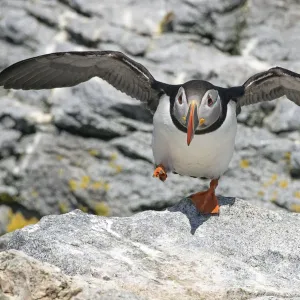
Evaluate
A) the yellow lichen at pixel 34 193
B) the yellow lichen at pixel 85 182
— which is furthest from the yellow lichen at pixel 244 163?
the yellow lichen at pixel 34 193

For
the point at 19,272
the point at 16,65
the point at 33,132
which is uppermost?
the point at 16,65

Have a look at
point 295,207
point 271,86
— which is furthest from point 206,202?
point 295,207

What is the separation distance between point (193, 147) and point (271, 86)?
5.80ft

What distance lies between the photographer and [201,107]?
6637 millimetres

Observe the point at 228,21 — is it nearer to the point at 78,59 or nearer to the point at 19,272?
the point at 78,59

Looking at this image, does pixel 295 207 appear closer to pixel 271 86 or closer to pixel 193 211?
pixel 271 86

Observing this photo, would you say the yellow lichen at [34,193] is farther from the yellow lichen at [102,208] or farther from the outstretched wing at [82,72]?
the outstretched wing at [82,72]

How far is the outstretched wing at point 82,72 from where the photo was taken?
7.88 m

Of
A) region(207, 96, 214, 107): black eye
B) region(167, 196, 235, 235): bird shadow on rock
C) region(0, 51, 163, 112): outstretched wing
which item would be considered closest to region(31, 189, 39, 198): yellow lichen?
region(0, 51, 163, 112): outstretched wing

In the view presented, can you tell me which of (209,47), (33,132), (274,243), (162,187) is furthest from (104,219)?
(209,47)

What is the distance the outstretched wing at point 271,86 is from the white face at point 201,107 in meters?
0.89

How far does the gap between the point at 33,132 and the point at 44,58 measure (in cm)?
272

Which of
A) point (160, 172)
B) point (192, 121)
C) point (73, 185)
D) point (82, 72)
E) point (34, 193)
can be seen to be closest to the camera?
point (192, 121)

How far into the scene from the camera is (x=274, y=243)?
6.16 m
